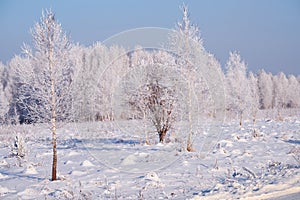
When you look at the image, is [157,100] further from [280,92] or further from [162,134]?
[280,92]

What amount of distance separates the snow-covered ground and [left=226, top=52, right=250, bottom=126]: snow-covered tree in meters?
14.6

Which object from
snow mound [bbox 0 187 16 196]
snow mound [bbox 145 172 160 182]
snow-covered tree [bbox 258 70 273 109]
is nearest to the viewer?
snow mound [bbox 0 187 16 196]

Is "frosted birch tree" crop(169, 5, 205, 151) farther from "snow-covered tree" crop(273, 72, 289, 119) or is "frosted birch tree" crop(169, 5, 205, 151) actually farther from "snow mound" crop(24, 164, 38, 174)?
"snow-covered tree" crop(273, 72, 289, 119)

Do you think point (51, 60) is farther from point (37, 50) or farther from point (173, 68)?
point (173, 68)

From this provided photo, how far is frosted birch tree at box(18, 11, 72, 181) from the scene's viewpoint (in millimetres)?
11617

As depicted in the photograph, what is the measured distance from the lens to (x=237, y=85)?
35.1 meters

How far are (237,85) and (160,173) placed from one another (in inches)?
971

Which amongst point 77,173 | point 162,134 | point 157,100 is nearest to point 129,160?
point 77,173

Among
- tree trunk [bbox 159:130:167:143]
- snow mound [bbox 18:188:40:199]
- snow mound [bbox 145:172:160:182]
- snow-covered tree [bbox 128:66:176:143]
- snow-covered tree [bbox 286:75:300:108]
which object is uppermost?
snow-covered tree [bbox 286:75:300:108]

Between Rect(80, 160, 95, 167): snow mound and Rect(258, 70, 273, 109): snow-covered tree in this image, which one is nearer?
Rect(80, 160, 95, 167): snow mound

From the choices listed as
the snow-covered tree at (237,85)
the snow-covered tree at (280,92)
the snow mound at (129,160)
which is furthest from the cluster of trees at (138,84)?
the snow-covered tree at (280,92)

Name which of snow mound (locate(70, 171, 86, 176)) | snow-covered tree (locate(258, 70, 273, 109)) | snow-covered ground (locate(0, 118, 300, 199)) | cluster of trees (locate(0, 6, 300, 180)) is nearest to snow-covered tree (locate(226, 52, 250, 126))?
cluster of trees (locate(0, 6, 300, 180))

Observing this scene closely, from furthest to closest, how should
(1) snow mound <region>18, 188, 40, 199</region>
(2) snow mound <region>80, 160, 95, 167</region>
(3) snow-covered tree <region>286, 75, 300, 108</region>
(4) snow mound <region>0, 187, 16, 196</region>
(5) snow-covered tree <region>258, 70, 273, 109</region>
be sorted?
(5) snow-covered tree <region>258, 70, 273, 109</region> → (3) snow-covered tree <region>286, 75, 300, 108</region> → (2) snow mound <region>80, 160, 95, 167</region> → (4) snow mound <region>0, 187, 16, 196</region> → (1) snow mound <region>18, 188, 40, 199</region>

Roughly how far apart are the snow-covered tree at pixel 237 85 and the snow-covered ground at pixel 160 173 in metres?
14.6
